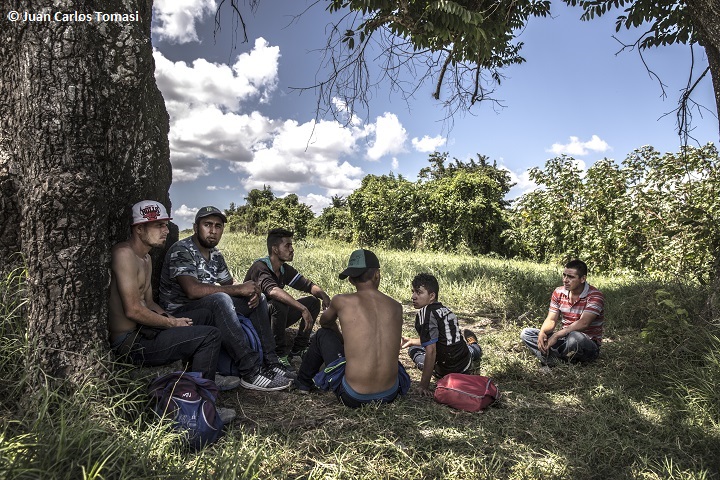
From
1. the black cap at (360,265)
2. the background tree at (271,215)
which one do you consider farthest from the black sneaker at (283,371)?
the background tree at (271,215)

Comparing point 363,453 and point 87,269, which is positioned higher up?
point 87,269

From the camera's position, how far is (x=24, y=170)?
10.1 ft

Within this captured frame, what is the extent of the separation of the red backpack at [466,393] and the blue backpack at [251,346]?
168cm

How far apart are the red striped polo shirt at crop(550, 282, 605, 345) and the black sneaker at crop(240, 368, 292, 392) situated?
303 centimetres

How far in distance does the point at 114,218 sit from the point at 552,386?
4.18 m

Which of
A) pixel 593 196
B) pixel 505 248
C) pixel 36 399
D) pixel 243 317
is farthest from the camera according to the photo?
pixel 505 248

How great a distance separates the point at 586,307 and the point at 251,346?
344 cm

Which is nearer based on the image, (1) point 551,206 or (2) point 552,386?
(2) point 552,386

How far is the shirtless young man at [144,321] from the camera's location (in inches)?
128

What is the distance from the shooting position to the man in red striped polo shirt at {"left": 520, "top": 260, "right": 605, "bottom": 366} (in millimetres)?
4676

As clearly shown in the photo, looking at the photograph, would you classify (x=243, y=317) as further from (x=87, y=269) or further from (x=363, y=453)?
(x=363, y=453)

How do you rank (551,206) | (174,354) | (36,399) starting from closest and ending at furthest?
(36,399) < (174,354) < (551,206)

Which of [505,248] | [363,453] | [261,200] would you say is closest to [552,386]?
[363,453]

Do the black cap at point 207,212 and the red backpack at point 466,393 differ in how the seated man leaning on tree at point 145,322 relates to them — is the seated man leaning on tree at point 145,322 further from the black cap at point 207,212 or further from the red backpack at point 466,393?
the red backpack at point 466,393
